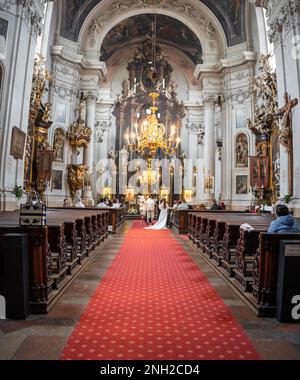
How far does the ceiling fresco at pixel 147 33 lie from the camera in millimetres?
20859

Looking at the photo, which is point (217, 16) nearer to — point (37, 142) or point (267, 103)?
point (267, 103)

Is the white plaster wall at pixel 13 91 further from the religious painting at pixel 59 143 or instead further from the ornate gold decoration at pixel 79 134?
the ornate gold decoration at pixel 79 134

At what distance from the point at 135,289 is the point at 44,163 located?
10.0 meters

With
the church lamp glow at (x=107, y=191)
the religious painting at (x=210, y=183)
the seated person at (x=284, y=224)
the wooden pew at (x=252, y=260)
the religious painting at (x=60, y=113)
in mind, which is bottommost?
the wooden pew at (x=252, y=260)

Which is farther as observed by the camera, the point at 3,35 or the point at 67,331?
the point at 3,35

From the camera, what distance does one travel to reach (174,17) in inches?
764

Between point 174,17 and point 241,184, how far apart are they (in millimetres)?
11015

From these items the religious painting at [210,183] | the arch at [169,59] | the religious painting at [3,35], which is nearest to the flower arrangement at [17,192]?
the religious painting at [3,35]

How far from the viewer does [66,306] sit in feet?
11.1

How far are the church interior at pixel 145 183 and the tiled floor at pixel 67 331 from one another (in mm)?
18

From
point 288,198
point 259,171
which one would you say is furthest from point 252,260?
point 259,171

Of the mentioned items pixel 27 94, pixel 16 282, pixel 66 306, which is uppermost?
pixel 27 94

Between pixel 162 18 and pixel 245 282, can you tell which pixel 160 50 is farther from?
pixel 245 282

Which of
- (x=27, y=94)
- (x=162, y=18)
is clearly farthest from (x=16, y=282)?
(x=162, y=18)
